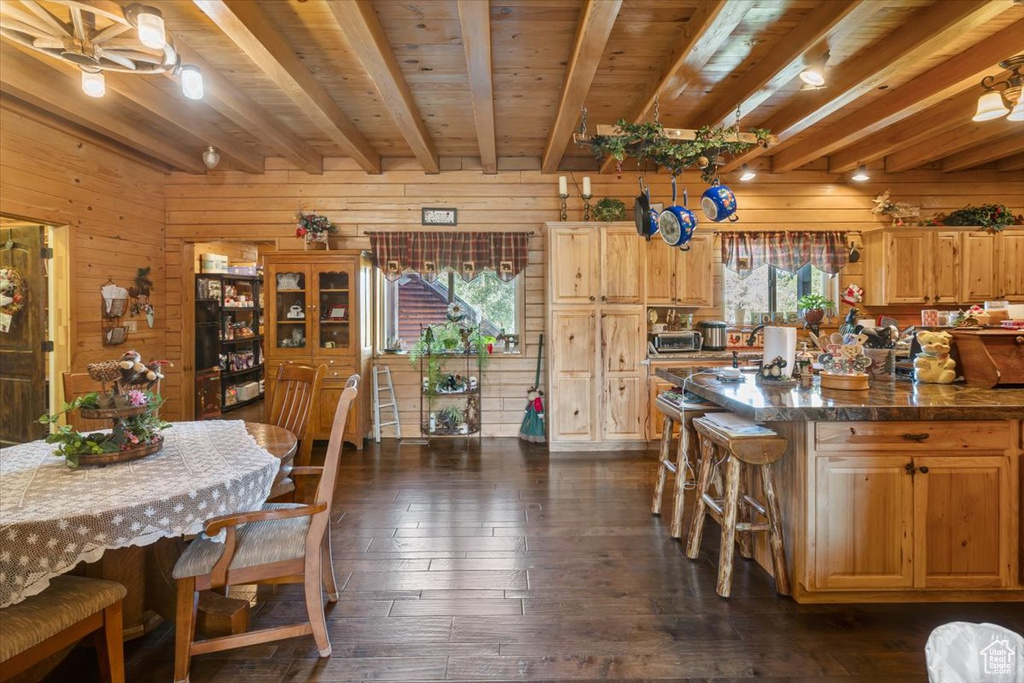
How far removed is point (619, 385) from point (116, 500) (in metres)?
4.07

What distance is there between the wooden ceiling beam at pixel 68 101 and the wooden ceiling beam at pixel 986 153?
7.21m

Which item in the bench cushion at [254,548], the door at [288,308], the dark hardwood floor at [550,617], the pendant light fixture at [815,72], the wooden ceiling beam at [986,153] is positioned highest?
the wooden ceiling beam at [986,153]

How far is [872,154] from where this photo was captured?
4926 millimetres

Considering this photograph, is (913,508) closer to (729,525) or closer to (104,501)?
(729,525)

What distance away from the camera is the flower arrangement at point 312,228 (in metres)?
5.16

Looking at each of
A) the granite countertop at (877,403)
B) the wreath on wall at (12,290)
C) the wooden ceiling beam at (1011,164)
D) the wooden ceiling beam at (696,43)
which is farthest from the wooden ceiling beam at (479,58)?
the wooden ceiling beam at (1011,164)

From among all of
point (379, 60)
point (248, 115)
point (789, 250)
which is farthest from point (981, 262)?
point (248, 115)

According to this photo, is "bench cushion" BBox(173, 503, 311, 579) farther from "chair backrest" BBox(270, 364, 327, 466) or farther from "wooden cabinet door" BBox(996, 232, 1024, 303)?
"wooden cabinet door" BBox(996, 232, 1024, 303)

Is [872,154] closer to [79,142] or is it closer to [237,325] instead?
[79,142]

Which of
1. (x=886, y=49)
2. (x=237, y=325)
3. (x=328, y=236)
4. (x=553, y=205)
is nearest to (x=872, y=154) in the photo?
(x=886, y=49)

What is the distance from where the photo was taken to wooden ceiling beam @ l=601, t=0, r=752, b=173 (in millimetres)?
2598

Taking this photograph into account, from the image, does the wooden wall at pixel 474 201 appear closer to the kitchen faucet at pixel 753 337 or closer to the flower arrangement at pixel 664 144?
the kitchen faucet at pixel 753 337

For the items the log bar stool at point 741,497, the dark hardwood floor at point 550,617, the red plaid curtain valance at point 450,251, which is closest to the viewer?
the dark hardwood floor at point 550,617

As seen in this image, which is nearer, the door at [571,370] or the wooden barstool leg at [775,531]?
the wooden barstool leg at [775,531]
